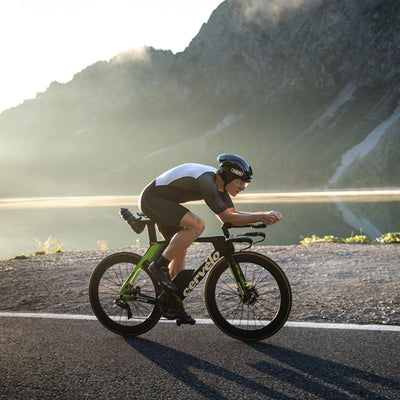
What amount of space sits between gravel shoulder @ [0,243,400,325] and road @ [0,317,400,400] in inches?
33.6

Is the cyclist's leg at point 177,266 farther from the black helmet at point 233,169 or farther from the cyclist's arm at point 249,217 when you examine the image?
the black helmet at point 233,169

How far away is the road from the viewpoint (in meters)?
3.24

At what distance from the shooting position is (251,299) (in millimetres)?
4367

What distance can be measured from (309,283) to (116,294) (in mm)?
3421

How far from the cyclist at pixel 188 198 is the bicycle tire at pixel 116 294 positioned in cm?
35

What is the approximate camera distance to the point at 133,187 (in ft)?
509

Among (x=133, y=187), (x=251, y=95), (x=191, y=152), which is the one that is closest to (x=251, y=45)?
(x=251, y=95)

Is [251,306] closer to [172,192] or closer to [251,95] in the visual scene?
[172,192]

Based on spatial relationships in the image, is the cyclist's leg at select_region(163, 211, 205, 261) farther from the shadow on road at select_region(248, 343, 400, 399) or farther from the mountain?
the mountain

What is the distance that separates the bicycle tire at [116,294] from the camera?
183 inches

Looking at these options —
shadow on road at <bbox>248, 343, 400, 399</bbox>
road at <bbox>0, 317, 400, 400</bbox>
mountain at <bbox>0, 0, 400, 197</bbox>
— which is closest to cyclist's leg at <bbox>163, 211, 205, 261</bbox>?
road at <bbox>0, 317, 400, 400</bbox>

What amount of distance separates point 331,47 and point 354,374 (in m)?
182

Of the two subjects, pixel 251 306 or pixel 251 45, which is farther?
pixel 251 45

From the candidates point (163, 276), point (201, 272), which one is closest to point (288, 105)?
point (201, 272)
